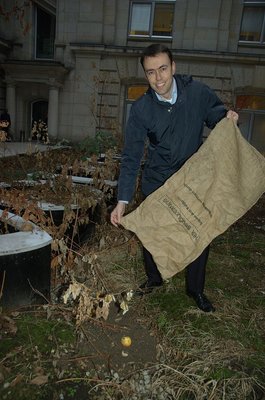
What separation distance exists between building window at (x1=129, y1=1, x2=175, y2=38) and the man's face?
11.3 metres

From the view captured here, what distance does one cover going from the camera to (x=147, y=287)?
9.90 ft

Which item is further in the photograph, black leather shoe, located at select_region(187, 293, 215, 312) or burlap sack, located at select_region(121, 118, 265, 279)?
black leather shoe, located at select_region(187, 293, 215, 312)

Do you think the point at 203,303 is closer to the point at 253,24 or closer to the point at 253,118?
the point at 253,118

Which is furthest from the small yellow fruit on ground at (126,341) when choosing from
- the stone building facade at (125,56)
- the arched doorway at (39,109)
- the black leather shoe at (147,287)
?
the arched doorway at (39,109)

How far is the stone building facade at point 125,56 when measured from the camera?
11656mm

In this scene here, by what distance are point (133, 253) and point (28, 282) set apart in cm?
140

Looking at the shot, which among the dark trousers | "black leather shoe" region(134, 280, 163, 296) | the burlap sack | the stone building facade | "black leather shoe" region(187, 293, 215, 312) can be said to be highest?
the stone building facade

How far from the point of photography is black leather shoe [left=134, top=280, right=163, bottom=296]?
2.98 m

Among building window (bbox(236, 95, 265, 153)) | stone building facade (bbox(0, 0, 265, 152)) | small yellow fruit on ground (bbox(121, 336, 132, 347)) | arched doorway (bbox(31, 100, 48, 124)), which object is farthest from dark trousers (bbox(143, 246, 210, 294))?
arched doorway (bbox(31, 100, 48, 124))

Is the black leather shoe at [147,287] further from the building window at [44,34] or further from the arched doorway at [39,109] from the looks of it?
the building window at [44,34]

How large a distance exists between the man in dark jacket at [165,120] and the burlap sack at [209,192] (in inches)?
7.5

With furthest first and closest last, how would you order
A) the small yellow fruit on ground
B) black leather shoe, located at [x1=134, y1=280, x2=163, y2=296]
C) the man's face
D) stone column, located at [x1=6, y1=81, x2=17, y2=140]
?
stone column, located at [x1=6, y1=81, x2=17, y2=140] → black leather shoe, located at [x1=134, y1=280, x2=163, y2=296] → the small yellow fruit on ground → the man's face

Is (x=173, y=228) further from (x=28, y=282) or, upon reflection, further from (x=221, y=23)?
(x=221, y=23)

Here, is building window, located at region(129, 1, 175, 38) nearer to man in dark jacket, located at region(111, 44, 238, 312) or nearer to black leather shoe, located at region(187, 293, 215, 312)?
man in dark jacket, located at region(111, 44, 238, 312)
